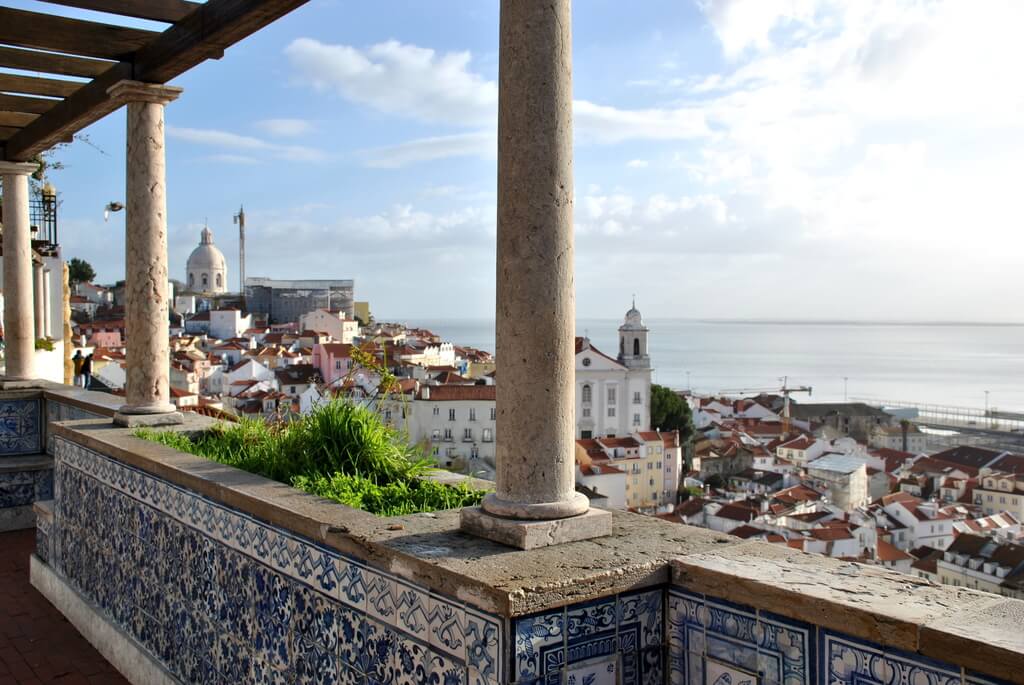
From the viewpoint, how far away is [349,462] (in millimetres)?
3924

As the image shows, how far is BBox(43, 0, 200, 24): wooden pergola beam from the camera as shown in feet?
15.1

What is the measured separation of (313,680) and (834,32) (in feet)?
144

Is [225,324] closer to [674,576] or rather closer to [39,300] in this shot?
[39,300]

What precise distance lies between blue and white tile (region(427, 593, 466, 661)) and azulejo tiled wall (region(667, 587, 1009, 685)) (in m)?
0.54

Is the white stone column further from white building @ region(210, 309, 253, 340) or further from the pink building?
white building @ region(210, 309, 253, 340)

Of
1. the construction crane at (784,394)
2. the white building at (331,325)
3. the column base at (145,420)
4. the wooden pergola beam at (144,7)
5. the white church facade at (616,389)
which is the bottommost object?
the construction crane at (784,394)

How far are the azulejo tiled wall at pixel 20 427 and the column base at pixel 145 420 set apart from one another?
268 centimetres

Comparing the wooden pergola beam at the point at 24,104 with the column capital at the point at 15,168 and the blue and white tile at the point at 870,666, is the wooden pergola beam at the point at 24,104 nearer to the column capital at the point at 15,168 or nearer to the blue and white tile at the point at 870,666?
the column capital at the point at 15,168

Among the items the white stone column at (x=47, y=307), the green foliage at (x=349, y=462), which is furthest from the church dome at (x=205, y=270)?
the green foliage at (x=349, y=462)

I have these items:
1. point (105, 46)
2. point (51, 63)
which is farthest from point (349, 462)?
point (51, 63)

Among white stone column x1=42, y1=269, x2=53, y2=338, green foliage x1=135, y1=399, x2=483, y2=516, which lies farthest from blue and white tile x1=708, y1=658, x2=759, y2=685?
white stone column x1=42, y1=269, x2=53, y2=338

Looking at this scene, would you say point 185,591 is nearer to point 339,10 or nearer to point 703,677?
point 703,677

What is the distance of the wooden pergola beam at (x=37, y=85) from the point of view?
578 centimetres

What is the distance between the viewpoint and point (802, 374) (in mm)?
116312
